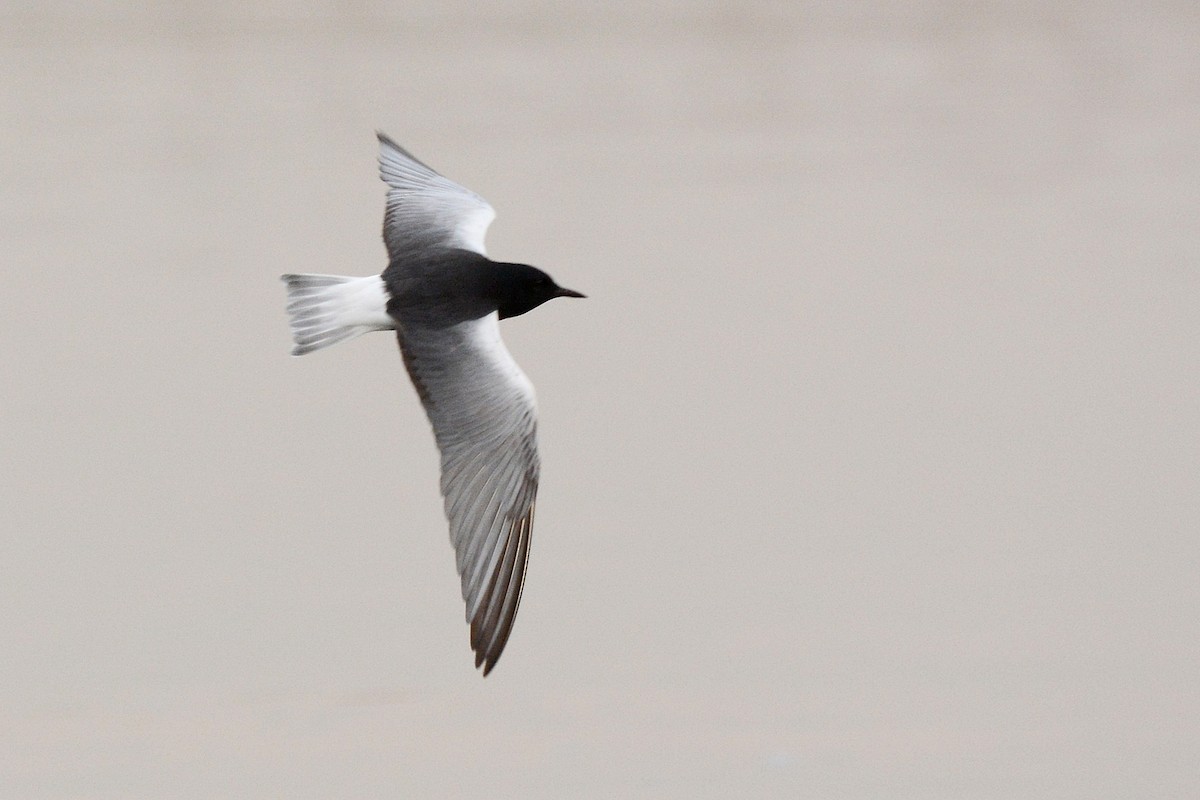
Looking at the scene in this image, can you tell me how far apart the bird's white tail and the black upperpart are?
0.18 meters

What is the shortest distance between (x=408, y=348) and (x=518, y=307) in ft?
0.67

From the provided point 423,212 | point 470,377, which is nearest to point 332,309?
point 470,377

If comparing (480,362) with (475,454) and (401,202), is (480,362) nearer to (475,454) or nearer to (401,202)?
(475,454)

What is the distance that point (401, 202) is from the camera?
11.0ft

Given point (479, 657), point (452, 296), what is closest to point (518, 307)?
point (452, 296)

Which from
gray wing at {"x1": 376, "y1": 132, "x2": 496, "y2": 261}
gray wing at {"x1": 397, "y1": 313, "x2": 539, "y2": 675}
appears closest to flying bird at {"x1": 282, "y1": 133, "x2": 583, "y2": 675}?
gray wing at {"x1": 397, "y1": 313, "x2": 539, "y2": 675}

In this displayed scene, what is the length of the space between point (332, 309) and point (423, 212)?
0.41 metres

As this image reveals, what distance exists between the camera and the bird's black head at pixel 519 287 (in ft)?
9.92

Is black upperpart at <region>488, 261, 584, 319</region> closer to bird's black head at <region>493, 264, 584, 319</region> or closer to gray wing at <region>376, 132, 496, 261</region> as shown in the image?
bird's black head at <region>493, 264, 584, 319</region>

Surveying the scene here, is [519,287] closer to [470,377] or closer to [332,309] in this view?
[470,377]

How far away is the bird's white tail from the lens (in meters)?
2.96

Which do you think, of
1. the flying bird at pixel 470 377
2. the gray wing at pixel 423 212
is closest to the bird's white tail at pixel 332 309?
the flying bird at pixel 470 377

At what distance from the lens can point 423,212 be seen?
3314mm

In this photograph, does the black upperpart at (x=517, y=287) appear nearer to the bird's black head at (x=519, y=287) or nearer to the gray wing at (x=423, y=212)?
the bird's black head at (x=519, y=287)
